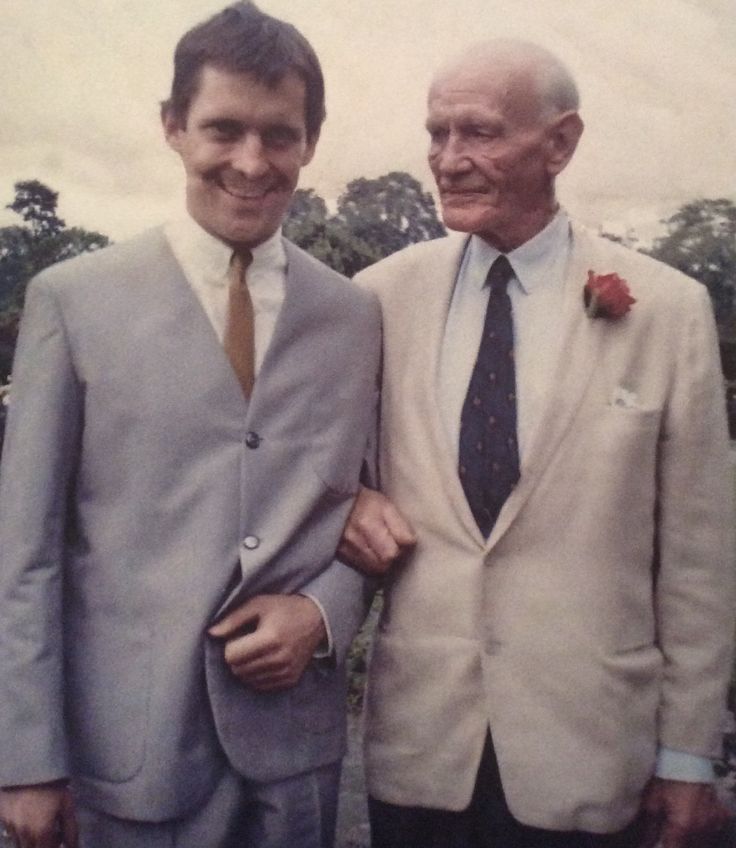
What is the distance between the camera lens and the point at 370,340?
2.01 meters

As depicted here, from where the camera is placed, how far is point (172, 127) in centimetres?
190

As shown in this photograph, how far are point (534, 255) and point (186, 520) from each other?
0.87 meters

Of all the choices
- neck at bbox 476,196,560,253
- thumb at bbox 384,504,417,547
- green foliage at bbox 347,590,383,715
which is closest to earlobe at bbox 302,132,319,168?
neck at bbox 476,196,560,253

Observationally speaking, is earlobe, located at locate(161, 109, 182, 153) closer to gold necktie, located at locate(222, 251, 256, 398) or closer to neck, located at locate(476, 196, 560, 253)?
gold necktie, located at locate(222, 251, 256, 398)

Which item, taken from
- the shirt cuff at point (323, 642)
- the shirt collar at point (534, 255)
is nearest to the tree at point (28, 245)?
the shirt collar at point (534, 255)

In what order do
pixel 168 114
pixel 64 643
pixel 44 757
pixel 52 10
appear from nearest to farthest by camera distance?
pixel 44 757, pixel 64 643, pixel 168 114, pixel 52 10

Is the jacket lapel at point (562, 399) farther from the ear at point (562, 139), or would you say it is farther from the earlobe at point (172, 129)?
the earlobe at point (172, 129)

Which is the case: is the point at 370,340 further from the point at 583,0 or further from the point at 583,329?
the point at 583,0

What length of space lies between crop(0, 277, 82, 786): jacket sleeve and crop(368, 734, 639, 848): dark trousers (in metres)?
0.69

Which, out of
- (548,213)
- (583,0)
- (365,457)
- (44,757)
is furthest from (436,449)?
(583,0)

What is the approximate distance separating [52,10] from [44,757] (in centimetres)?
169

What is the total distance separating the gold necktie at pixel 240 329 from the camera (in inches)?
70.3

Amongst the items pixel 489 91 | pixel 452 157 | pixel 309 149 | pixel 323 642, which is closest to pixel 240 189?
pixel 309 149

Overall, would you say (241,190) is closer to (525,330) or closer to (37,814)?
(525,330)
